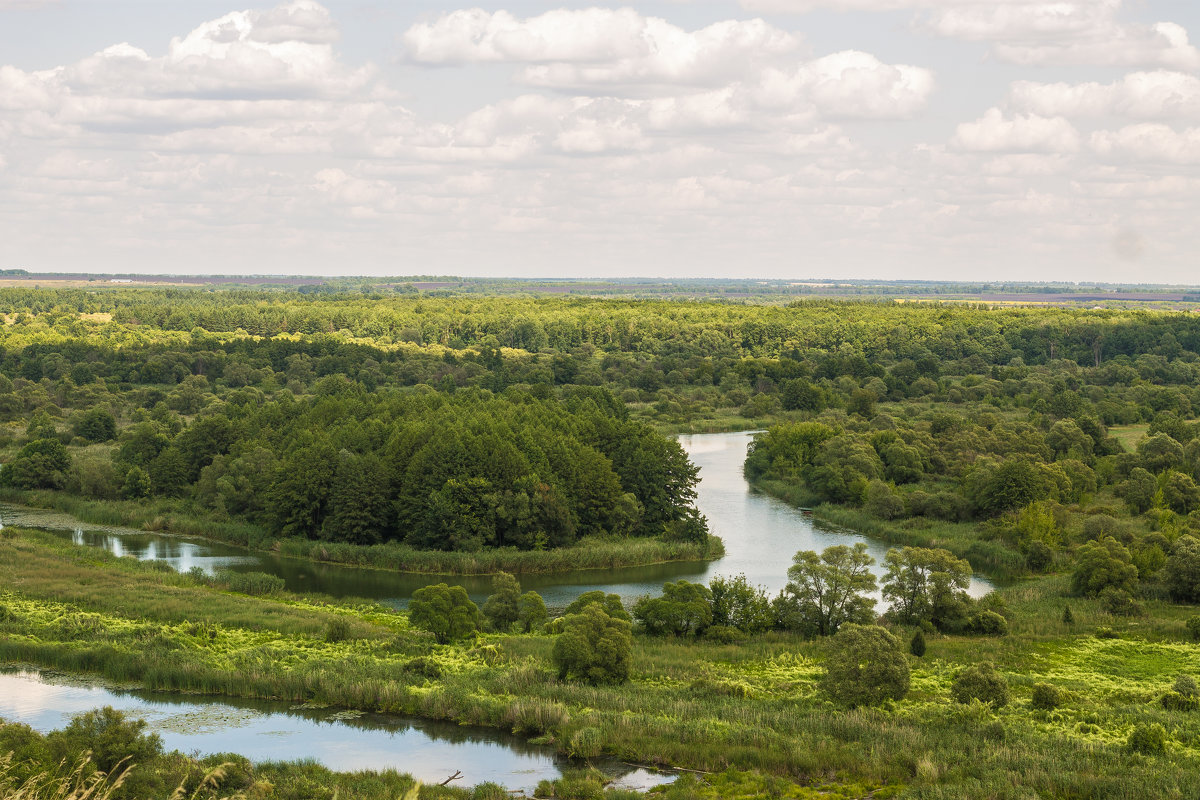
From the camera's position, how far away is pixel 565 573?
5112cm

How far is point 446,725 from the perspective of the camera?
31219 mm

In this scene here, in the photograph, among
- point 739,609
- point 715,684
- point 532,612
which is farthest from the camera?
point 532,612

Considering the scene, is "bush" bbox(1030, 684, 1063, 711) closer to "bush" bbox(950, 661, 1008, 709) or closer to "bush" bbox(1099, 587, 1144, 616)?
"bush" bbox(950, 661, 1008, 709)

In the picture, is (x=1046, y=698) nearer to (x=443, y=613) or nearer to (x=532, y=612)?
(x=532, y=612)

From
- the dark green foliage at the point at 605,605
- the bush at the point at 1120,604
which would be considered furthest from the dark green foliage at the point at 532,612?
the bush at the point at 1120,604

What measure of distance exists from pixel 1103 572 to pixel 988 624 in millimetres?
7418

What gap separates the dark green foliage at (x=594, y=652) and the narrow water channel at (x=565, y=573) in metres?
11.1

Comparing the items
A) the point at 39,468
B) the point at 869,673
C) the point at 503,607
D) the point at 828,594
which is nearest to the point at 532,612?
the point at 503,607

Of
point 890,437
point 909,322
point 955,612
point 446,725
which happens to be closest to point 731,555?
point 955,612

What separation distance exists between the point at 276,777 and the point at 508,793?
17.1 feet

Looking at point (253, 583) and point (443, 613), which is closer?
point (443, 613)

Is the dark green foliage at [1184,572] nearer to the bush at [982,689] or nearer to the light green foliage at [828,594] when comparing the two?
the light green foliage at [828,594]

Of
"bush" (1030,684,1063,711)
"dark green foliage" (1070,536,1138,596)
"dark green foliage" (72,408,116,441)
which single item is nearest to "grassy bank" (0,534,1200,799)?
"bush" (1030,684,1063,711)

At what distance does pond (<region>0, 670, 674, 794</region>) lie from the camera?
28.2 m
